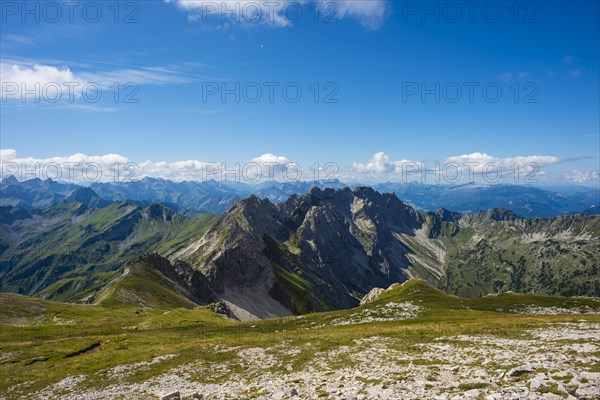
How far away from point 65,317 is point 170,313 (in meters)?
25.2

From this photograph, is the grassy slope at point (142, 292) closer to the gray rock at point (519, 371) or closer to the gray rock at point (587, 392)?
the gray rock at point (519, 371)

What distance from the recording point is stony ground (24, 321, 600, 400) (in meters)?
18.7

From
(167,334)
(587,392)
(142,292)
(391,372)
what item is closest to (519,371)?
(587,392)

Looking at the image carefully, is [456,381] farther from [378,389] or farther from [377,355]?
[377,355]

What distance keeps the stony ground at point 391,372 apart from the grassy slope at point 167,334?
61.0 inches

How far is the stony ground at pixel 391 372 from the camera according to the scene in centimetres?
1867

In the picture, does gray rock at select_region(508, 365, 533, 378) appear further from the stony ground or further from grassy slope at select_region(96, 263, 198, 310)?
grassy slope at select_region(96, 263, 198, 310)

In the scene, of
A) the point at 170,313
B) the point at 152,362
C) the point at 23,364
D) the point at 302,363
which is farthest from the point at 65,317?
the point at 302,363

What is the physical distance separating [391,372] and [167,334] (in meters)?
48.9

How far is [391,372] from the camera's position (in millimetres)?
24922

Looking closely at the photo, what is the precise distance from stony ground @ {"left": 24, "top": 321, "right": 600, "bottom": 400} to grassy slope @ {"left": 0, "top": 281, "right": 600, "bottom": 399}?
1550 mm

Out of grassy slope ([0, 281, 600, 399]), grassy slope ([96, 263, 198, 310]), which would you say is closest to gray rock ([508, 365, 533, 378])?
grassy slope ([0, 281, 600, 399])

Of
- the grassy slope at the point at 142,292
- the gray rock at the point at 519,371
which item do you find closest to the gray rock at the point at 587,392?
the gray rock at the point at 519,371

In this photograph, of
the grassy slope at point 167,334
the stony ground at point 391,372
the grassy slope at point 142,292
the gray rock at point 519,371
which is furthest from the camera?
the grassy slope at point 142,292
